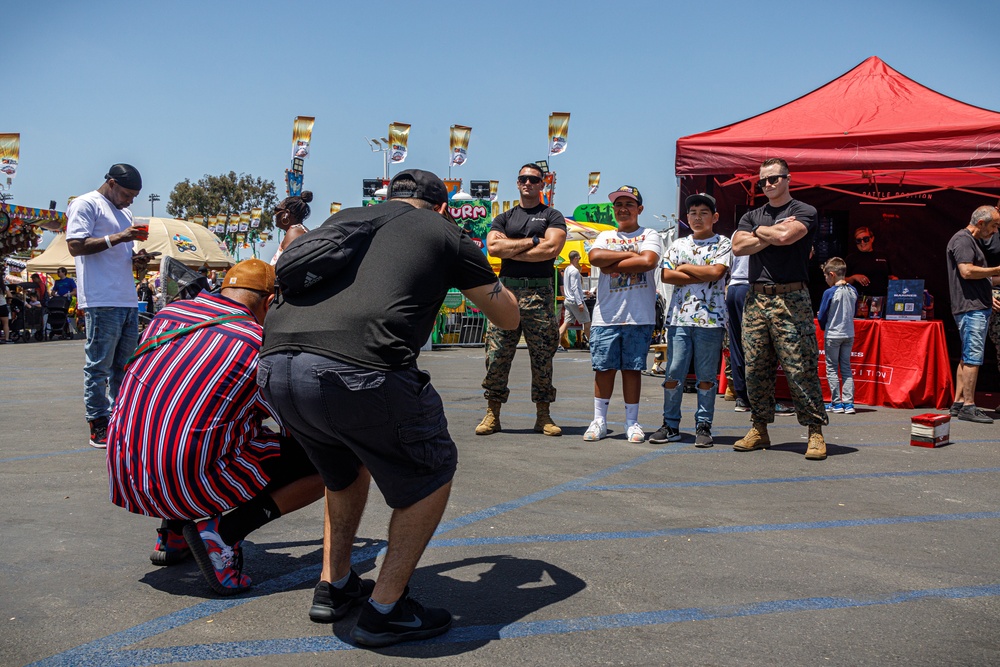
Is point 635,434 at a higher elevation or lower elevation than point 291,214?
lower

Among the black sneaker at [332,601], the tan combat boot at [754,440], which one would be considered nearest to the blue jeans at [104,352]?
the black sneaker at [332,601]

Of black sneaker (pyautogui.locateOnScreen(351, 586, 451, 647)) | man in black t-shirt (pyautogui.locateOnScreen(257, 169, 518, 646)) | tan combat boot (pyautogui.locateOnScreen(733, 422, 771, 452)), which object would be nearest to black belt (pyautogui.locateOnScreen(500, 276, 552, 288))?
tan combat boot (pyautogui.locateOnScreen(733, 422, 771, 452))

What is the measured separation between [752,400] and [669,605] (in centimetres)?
358

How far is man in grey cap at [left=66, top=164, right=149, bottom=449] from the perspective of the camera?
6328 mm

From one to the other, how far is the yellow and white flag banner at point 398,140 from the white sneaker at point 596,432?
1907cm

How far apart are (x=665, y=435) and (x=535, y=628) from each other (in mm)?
4037

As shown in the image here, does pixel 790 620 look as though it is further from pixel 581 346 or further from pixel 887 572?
pixel 581 346

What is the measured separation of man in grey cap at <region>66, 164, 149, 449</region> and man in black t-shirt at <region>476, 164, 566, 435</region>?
9.19 feet

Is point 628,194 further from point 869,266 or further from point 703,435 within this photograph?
point 869,266

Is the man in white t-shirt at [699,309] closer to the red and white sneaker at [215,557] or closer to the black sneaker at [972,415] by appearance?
the black sneaker at [972,415]

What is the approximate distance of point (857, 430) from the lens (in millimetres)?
7727

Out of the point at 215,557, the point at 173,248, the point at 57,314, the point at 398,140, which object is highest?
the point at 398,140

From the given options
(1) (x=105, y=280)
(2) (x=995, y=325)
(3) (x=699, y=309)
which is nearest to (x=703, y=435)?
(3) (x=699, y=309)

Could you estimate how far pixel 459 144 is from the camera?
27781mm
